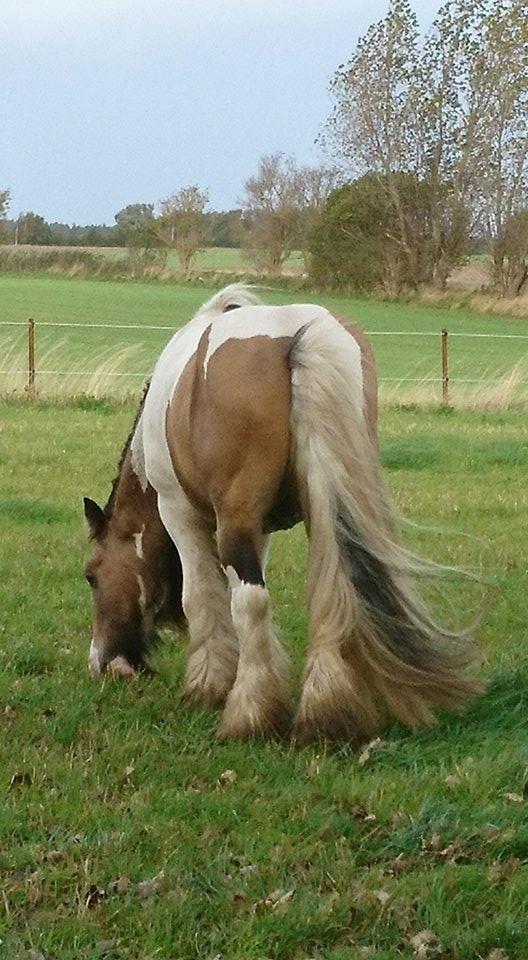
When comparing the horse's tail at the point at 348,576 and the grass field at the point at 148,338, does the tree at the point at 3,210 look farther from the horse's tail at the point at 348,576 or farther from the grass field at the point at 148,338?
the horse's tail at the point at 348,576

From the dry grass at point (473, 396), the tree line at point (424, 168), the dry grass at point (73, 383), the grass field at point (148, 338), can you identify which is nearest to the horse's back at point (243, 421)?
the grass field at point (148, 338)

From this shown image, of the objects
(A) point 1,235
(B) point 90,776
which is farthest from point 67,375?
(A) point 1,235

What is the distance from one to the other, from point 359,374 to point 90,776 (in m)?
1.88

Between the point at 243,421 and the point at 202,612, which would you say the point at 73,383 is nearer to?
the point at 202,612

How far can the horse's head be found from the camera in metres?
5.60

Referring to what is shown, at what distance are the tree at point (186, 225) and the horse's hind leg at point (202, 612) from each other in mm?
59017

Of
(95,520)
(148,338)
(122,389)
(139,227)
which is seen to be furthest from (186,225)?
(95,520)

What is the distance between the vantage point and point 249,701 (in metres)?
4.64

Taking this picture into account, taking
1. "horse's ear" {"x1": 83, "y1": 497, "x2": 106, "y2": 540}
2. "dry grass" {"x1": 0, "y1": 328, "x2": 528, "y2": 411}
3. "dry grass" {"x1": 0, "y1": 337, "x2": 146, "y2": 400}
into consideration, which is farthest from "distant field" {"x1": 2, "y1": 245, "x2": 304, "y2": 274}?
"horse's ear" {"x1": 83, "y1": 497, "x2": 106, "y2": 540}

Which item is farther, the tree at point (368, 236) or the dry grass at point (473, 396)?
the tree at point (368, 236)

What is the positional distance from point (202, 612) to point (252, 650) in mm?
557

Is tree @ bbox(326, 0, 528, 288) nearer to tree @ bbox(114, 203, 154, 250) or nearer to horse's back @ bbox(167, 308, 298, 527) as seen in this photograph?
tree @ bbox(114, 203, 154, 250)

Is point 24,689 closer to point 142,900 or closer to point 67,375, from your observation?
point 142,900

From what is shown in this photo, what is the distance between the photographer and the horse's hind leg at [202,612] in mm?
5105
